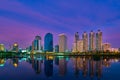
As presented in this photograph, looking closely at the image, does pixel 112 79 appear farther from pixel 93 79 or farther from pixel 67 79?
pixel 67 79

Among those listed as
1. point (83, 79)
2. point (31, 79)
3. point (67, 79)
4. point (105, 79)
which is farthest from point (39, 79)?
point (105, 79)

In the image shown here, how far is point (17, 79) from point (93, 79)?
11.3m

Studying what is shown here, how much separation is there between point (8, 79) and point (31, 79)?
3.38 m

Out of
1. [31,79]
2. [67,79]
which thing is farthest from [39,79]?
[67,79]

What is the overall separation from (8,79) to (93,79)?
12623mm

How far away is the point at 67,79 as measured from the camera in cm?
3741

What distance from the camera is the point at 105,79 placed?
1468 inches

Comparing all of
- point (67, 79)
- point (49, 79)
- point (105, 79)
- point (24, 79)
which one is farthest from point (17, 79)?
point (105, 79)

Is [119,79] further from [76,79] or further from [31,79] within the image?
[31,79]

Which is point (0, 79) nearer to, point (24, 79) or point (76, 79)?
point (24, 79)

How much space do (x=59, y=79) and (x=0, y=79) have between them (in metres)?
8.66

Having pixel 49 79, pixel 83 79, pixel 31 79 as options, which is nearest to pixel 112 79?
pixel 83 79

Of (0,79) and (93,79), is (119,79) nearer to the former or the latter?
(93,79)

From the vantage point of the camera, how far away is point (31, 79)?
123 ft
